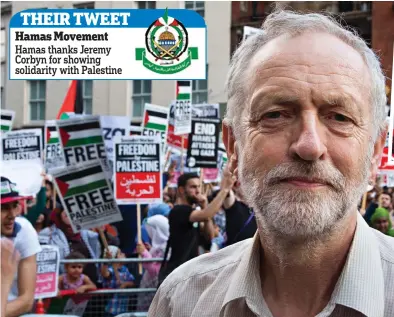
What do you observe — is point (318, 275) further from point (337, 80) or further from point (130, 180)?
point (130, 180)

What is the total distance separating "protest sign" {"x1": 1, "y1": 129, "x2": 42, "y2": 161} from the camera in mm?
5621

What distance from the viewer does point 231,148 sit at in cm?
141

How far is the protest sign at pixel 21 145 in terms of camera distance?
5.62m

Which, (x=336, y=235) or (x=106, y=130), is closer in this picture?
(x=336, y=235)

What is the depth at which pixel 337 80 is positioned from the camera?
117 cm

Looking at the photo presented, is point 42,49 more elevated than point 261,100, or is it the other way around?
point 42,49

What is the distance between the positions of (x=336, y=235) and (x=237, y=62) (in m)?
0.41

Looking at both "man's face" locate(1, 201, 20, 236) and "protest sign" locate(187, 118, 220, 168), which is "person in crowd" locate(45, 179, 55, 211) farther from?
"man's face" locate(1, 201, 20, 236)

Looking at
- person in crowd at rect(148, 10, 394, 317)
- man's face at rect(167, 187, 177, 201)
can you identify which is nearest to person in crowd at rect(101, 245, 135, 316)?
man's face at rect(167, 187, 177, 201)

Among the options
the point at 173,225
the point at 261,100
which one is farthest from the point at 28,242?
the point at 261,100

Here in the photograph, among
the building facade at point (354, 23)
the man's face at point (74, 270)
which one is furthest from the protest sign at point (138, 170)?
the building facade at point (354, 23)

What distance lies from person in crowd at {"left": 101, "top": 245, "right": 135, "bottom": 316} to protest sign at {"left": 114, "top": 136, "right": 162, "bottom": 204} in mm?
523

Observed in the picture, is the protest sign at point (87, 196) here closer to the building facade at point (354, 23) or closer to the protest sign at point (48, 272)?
the protest sign at point (48, 272)

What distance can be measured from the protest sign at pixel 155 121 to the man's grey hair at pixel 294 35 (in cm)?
497
